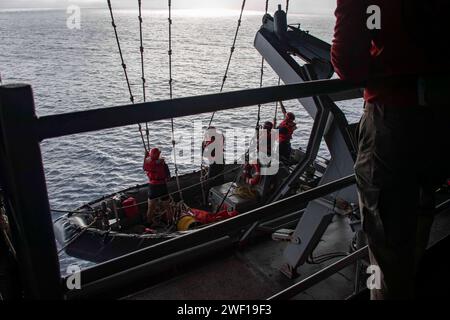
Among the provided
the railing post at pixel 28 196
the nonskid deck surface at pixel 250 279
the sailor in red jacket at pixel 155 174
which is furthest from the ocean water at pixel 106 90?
the railing post at pixel 28 196

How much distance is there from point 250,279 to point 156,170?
5302 millimetres

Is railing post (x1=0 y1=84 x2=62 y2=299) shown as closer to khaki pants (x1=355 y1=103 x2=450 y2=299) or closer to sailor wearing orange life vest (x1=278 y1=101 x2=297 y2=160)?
khaki pants (x1=355 y1=103 x2=450 y2=299)

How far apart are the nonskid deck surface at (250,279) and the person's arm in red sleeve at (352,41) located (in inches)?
93.0

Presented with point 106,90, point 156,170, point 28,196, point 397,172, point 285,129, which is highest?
point 28,196

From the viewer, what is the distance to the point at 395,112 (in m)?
1.45

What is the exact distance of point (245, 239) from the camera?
4.72m

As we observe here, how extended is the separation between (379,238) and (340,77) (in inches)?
26.7

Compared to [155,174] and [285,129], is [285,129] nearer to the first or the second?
[285,129]

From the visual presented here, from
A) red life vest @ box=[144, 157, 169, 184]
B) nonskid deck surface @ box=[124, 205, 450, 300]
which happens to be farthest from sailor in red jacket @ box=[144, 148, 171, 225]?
nonskid deck surface @ box=[124, 205, 450, 300]

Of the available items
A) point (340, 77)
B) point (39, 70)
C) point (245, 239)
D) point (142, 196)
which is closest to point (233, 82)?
point (39, 70)

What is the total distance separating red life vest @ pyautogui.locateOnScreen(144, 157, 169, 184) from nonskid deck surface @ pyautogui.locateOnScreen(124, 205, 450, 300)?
4.46 metres

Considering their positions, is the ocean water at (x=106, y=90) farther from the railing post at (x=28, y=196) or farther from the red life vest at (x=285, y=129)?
the railing post at (x=28, y=196)

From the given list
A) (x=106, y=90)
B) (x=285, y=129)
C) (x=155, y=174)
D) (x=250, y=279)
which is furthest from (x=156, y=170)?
(x=106, y=90)
